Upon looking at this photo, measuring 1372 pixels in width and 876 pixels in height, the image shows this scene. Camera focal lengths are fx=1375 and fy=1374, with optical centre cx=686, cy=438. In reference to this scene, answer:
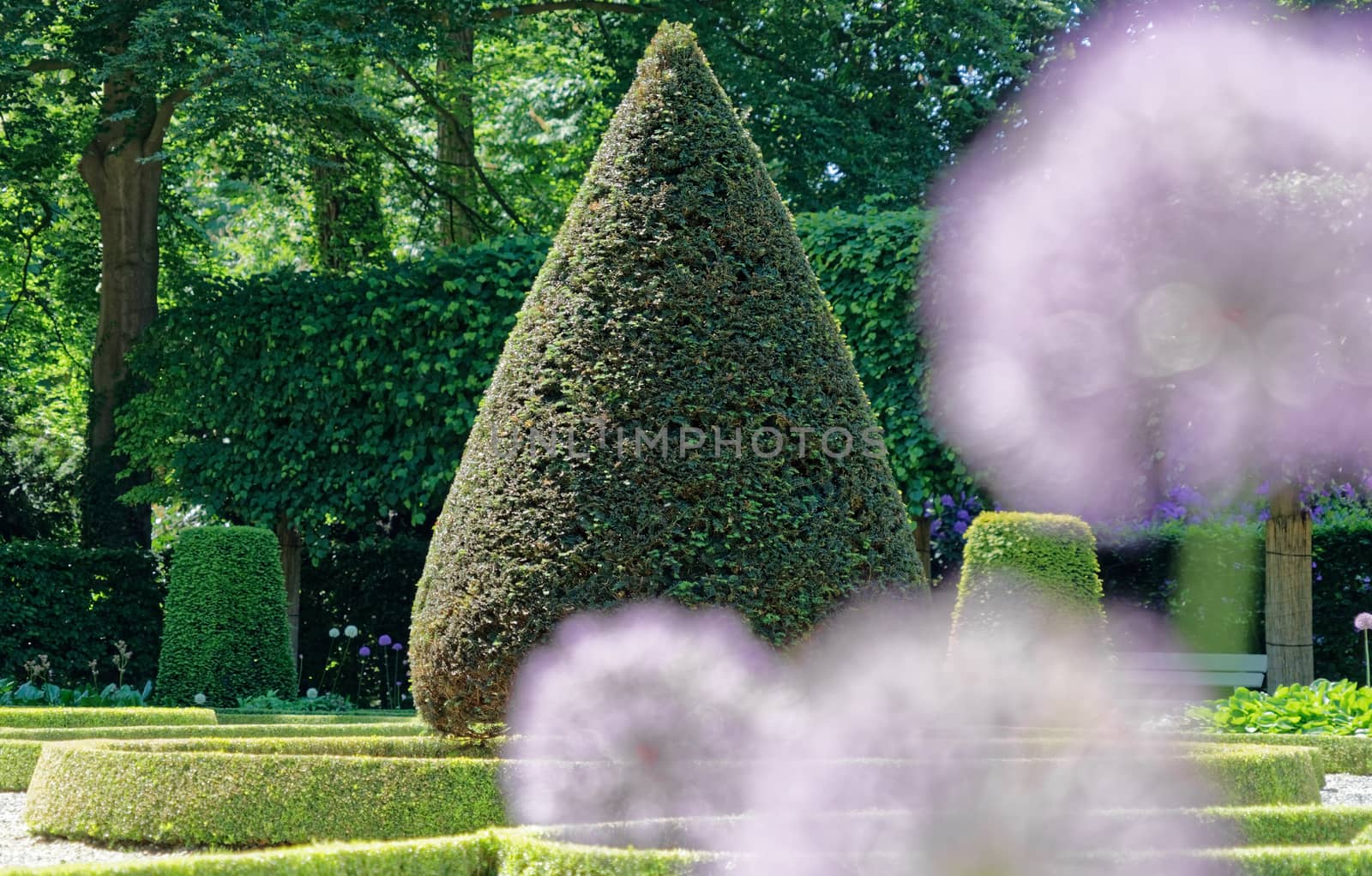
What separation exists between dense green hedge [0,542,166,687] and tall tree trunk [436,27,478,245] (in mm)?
5585

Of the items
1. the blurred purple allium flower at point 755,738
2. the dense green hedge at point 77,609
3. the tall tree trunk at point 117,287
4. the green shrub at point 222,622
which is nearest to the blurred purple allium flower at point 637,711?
the blurred purple allium flower at point 755,738

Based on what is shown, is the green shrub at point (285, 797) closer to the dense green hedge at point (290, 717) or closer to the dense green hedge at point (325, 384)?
the dense green hedge at point (290, 717)

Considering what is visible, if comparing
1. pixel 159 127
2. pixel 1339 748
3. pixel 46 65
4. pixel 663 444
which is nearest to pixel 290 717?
pixel 663 444

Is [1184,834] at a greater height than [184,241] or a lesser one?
lesser

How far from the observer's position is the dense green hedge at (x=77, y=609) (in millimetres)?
12945

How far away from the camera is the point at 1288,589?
36.0ft

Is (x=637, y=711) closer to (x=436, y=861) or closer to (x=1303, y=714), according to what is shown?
(x=436, y=861)

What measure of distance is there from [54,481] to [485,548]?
529 inches

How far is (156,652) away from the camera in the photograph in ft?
45.2

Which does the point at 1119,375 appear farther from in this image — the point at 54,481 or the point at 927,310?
the point at 54,481

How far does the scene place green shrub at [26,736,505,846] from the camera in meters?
5.30

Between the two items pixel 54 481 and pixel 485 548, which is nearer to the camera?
pixel 485 548

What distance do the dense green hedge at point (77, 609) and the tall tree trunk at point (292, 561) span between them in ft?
4.19

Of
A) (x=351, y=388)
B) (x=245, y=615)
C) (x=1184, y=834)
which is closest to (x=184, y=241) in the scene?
(x=351, y=388)
